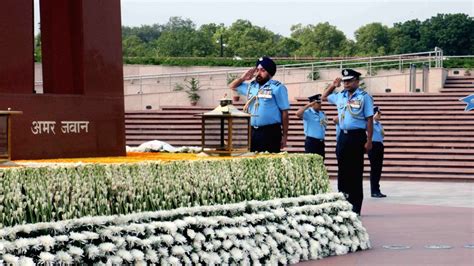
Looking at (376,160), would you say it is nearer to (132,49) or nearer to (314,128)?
(314,128)

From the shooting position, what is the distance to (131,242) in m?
6.64

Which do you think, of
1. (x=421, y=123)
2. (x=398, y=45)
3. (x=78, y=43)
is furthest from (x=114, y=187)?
(x=398, y=45)

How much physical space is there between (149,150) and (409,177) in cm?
1142

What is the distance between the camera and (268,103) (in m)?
10.3

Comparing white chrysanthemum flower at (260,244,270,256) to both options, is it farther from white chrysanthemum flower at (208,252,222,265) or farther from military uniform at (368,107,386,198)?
military uniform at (368,107,386,198)

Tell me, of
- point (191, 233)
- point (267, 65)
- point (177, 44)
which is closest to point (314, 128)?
point (267, 65)

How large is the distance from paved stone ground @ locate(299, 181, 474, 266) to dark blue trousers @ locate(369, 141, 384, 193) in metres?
0.19

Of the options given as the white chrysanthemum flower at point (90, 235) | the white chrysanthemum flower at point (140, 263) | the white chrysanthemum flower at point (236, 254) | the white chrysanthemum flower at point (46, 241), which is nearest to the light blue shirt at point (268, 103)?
the white chrysanthemum flower at point (236, 254)

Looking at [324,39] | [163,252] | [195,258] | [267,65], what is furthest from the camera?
[324,39]

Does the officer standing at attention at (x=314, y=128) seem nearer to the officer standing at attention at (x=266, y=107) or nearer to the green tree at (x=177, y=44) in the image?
the officer standing at attention at (x=266, y=107)

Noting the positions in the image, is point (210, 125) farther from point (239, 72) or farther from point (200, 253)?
point (239, 72)

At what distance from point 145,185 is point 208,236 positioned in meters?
0.62

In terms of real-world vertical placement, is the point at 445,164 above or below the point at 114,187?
below

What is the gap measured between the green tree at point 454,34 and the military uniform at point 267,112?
56.0 meters
